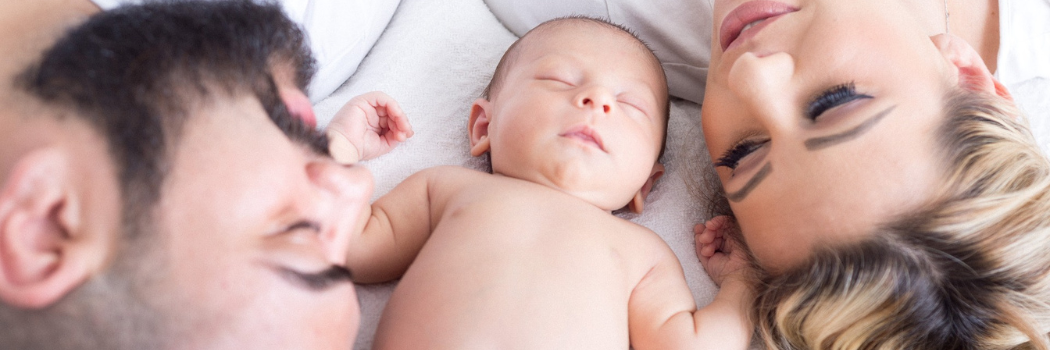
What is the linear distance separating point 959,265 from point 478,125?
3.18ft

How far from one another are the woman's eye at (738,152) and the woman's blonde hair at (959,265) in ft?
0.74

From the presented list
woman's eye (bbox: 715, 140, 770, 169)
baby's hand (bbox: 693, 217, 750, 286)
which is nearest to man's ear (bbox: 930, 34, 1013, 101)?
woman's eye (bbox: 715, 140, 770, 169)

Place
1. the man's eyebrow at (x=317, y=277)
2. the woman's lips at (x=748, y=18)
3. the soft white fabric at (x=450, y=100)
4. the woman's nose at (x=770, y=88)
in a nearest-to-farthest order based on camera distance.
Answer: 1. the man's eyebrow at (x=317, y=277)
2. the woman's nose at (x=770, y=88)
3. the woman's lips at (x=748, y=18)
4. the soft white fabric at (x=450, y=100)

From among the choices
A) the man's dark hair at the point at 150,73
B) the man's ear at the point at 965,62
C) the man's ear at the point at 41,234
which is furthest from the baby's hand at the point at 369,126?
the man's ear at the point at 965,62

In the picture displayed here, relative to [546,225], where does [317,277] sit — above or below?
above

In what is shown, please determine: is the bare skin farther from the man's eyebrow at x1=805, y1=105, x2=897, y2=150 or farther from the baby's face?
the man's eyebrow at x1=805, y1=105, x2=897, y2=150

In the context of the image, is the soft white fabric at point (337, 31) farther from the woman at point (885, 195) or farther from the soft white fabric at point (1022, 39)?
the soft white fabric at point (1022, 39)

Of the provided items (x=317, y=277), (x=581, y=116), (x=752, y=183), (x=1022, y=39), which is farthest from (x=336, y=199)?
(x=1022, y=39)

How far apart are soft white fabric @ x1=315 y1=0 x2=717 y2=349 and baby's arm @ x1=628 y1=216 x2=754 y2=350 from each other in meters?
0.11

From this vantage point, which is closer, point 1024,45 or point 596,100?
point 596,100

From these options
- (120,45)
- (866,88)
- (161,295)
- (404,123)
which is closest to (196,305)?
(161,295)

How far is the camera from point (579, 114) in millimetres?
1250

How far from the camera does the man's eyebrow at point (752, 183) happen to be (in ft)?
3.64

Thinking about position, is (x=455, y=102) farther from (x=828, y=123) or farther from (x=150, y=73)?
(x=150, y=73)
